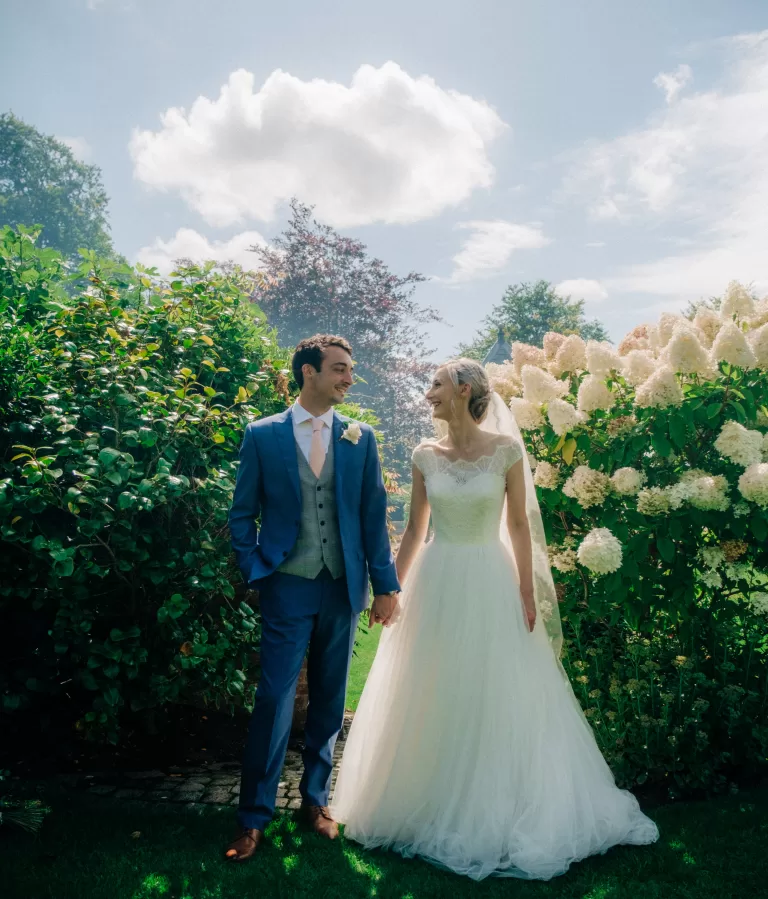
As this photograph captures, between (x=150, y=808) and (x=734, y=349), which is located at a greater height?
(x=734, y=349)

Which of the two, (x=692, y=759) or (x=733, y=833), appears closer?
(x=733, y=833)

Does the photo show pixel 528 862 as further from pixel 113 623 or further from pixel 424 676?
pixel 113 623

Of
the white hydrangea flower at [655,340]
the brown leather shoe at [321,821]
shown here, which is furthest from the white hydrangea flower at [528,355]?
the brown leather shoe at [321,821]

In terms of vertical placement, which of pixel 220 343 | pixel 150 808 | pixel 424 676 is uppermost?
pixel 220 343

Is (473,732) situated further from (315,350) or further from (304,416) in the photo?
(315,350)

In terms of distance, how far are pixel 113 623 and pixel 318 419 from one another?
162 cm

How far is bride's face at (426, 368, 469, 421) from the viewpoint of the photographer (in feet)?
11.7

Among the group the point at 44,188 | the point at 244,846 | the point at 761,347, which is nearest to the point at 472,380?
the point at 761,347

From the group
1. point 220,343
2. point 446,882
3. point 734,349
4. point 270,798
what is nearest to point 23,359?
point 220,343

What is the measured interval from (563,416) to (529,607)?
3.59ft

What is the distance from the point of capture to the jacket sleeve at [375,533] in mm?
3447

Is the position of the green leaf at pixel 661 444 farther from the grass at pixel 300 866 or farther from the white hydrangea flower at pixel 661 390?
the grass at pixel 300 866

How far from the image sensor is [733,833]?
3.27m

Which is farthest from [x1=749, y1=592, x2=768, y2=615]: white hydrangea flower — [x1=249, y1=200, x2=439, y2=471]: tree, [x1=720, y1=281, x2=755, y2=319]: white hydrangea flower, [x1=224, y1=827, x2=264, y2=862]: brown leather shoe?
[x1=249, y1=200, x2=439, y2=471]: tree
